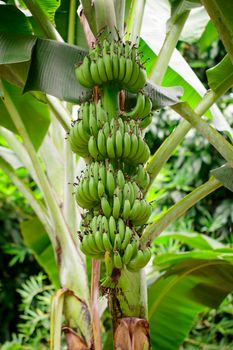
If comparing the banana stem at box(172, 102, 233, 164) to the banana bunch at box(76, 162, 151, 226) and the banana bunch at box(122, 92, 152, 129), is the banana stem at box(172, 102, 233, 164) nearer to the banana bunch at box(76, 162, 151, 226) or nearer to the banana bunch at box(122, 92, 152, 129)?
the banana bunch at box(122, 92, 152, 129)

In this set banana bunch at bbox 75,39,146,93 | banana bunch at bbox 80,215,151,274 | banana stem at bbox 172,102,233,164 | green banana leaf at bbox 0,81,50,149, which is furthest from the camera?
green banana leaf at bbox 0,81,50,149

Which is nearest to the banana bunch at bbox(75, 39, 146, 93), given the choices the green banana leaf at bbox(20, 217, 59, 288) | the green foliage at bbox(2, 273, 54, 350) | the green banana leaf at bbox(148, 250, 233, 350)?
the green banana leaf at bbox(148, 250, 233, 350)

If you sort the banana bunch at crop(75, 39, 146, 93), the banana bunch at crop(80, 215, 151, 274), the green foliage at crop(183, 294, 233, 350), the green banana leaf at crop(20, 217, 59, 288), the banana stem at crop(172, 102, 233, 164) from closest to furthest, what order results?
the banana bunch at crop(80, 215, 151, 274), the banana bunch at crop(75, 39, 146, 93), the banana stem at crop(172, 102, 233, 164), the green banana leaf at crop(20, 217, 59, 288), the green foliage at crop(183, 294, 233, 350)

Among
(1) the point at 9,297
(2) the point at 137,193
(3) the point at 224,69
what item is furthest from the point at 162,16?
(1) the point at 9,297

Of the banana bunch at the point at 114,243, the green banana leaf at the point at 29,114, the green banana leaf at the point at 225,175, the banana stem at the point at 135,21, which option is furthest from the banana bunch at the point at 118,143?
the green banana leaf at the point at 29,114

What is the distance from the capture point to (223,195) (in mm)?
3246

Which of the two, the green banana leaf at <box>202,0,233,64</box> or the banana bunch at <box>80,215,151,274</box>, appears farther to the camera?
the green banana leaf at <box>202,0,233,64</box>

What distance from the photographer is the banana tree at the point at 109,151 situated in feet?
3.29

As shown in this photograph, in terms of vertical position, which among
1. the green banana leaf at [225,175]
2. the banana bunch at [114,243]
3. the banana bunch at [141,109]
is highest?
the banana bunch at [141,109]

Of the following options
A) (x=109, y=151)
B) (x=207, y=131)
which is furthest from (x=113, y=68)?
(x=207, y=131)

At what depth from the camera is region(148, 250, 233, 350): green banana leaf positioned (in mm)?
1692

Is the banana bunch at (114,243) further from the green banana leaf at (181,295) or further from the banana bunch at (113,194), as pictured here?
the green banana leaf at (181,295)

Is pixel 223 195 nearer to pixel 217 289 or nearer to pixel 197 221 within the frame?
pixel 197 221

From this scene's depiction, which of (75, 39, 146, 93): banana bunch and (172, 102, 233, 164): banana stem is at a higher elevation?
(75, 39, 146, 93): banana bunch
